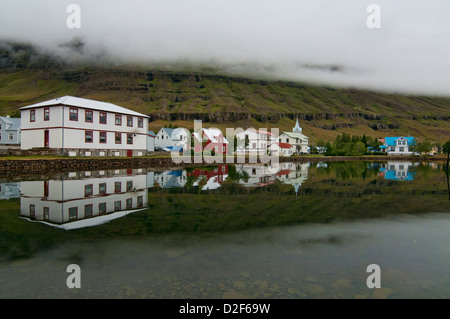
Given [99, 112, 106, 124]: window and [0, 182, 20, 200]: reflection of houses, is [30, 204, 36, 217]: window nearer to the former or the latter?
[0, 182, 20, 200]: reflection of houses

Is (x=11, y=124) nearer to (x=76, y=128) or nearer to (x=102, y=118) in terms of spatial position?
(x=102, y=118)

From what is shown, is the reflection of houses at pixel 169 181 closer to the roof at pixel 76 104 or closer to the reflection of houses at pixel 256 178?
the reflection of houses at pixel 256 178

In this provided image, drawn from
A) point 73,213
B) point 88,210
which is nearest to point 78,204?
point 88,210

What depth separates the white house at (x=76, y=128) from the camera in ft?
132

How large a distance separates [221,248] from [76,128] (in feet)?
130

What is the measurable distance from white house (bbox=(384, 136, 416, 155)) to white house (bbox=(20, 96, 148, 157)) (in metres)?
112

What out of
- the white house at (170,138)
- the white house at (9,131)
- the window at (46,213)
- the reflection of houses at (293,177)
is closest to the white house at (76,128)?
the reflection of houses at (293,177)

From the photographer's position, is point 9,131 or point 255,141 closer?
point 9,131

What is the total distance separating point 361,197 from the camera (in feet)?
55.9

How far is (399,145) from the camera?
410ft

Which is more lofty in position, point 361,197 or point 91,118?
point 91,118
